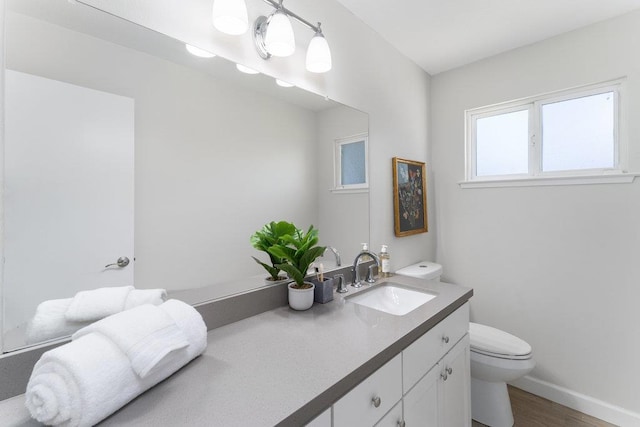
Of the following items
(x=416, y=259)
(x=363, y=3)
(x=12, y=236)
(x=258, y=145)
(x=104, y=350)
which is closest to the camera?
(x=104, y=350)

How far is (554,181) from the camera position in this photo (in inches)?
75.5

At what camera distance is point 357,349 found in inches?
34.1

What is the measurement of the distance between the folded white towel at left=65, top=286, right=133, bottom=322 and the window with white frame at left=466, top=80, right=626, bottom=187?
94.3 inches

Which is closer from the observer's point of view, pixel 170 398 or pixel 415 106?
pixel 170 398

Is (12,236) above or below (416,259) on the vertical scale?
above

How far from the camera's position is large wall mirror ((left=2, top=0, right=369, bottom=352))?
74 centimetres

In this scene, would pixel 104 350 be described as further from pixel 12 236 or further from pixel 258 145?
pixel 258 145

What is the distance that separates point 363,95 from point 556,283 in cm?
181

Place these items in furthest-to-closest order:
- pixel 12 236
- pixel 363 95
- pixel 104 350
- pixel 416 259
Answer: pixel 416 259, pixel 363 95, pixel 12 236, pixel 104 350

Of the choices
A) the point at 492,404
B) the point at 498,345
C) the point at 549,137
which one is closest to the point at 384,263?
the point at 498,345

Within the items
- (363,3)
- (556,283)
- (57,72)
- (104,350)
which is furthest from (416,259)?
(57,72)

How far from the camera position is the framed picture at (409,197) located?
6.66 ft

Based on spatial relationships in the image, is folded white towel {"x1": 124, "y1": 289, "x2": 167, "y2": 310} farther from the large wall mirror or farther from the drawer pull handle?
the drawer pull handle

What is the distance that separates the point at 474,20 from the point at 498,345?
6.45 feet
